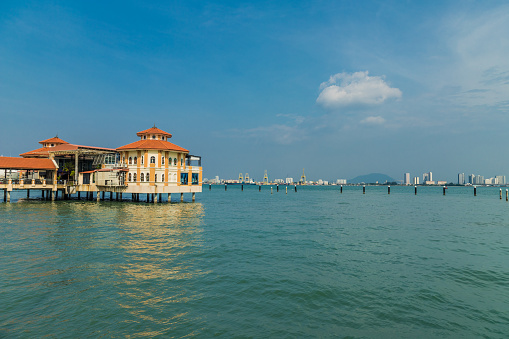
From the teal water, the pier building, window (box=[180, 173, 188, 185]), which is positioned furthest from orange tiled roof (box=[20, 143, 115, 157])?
the teal water

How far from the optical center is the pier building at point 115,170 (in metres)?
50.5

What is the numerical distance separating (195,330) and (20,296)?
6.88 m

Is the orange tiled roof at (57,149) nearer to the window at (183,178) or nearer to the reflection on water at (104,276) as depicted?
the window at (183,178)

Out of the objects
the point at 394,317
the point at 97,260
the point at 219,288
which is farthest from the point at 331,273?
the point at 97,260

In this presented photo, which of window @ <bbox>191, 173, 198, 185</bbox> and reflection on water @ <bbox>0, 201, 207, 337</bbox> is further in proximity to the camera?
window @ <bbox>191, 173, 198, 185</bbox>

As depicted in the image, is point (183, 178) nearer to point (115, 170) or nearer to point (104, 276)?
point (115, 170)

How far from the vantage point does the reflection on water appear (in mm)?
9047

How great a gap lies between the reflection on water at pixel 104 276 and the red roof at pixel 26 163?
106 feet

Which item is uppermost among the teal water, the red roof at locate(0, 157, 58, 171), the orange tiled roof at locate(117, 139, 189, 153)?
the orange tiled roof at locate(117, 139, 189, 153)

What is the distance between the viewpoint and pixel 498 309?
33.4ft

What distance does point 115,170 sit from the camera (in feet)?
168

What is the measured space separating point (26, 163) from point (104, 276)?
50.7 meters

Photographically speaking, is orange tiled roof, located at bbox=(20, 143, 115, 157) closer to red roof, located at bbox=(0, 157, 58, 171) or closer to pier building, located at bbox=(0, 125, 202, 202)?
pier building, located at bbox=(0, 125, 202, 202)

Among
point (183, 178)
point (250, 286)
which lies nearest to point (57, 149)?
point (183, 178)
